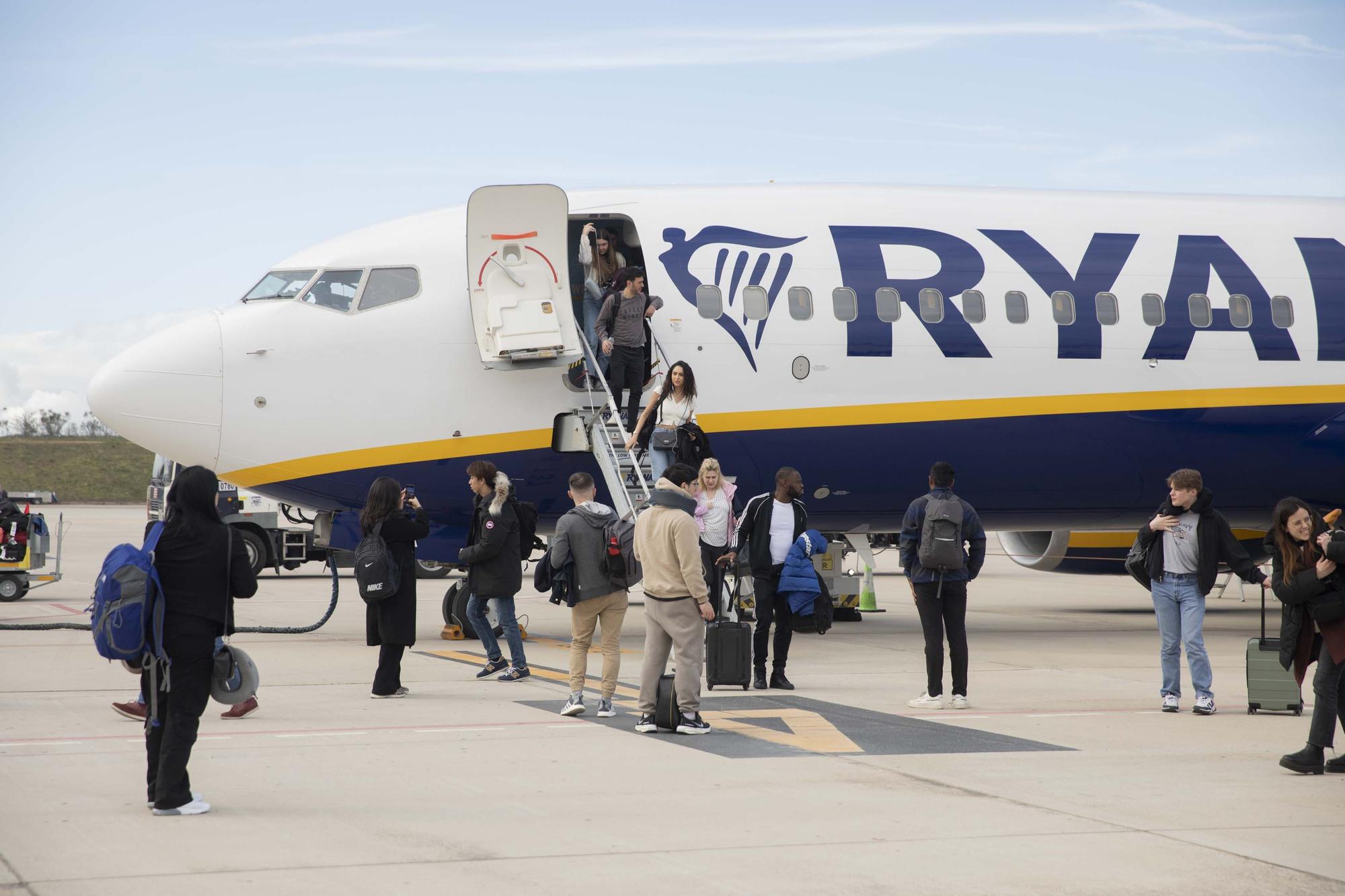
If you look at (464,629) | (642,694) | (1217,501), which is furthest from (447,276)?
(1217,501)

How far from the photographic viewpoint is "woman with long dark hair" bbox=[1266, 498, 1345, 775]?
833 cm

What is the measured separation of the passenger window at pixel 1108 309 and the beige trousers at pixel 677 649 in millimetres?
8727

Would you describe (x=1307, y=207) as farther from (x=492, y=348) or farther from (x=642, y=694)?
(x=642, y=694)

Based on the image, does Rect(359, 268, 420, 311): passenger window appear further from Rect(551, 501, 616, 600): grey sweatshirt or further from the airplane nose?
Rect(551, 501, 616, 600): grey sweatshirt

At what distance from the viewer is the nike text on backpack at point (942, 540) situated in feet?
35.7

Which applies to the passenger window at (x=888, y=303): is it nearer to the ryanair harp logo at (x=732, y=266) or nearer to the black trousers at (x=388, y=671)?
the ryanair harp logo at (x=732, y=266)

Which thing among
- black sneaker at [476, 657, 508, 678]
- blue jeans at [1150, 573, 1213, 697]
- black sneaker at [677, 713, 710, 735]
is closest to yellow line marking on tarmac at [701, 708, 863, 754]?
black sneaker at [677, 713, 710, 735]

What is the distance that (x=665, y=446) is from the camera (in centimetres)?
1427

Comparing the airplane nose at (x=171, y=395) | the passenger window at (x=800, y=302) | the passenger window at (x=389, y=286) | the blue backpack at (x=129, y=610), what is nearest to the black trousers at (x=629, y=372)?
the passenger window at (x=800, y=302)

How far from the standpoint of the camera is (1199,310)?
16828 millimetres

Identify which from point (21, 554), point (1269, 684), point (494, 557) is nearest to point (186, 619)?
point (494, 557)

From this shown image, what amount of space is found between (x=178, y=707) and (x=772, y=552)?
5859mm

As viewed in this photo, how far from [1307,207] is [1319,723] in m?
11.9

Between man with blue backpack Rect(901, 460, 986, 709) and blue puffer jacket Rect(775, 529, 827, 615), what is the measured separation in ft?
3.60
